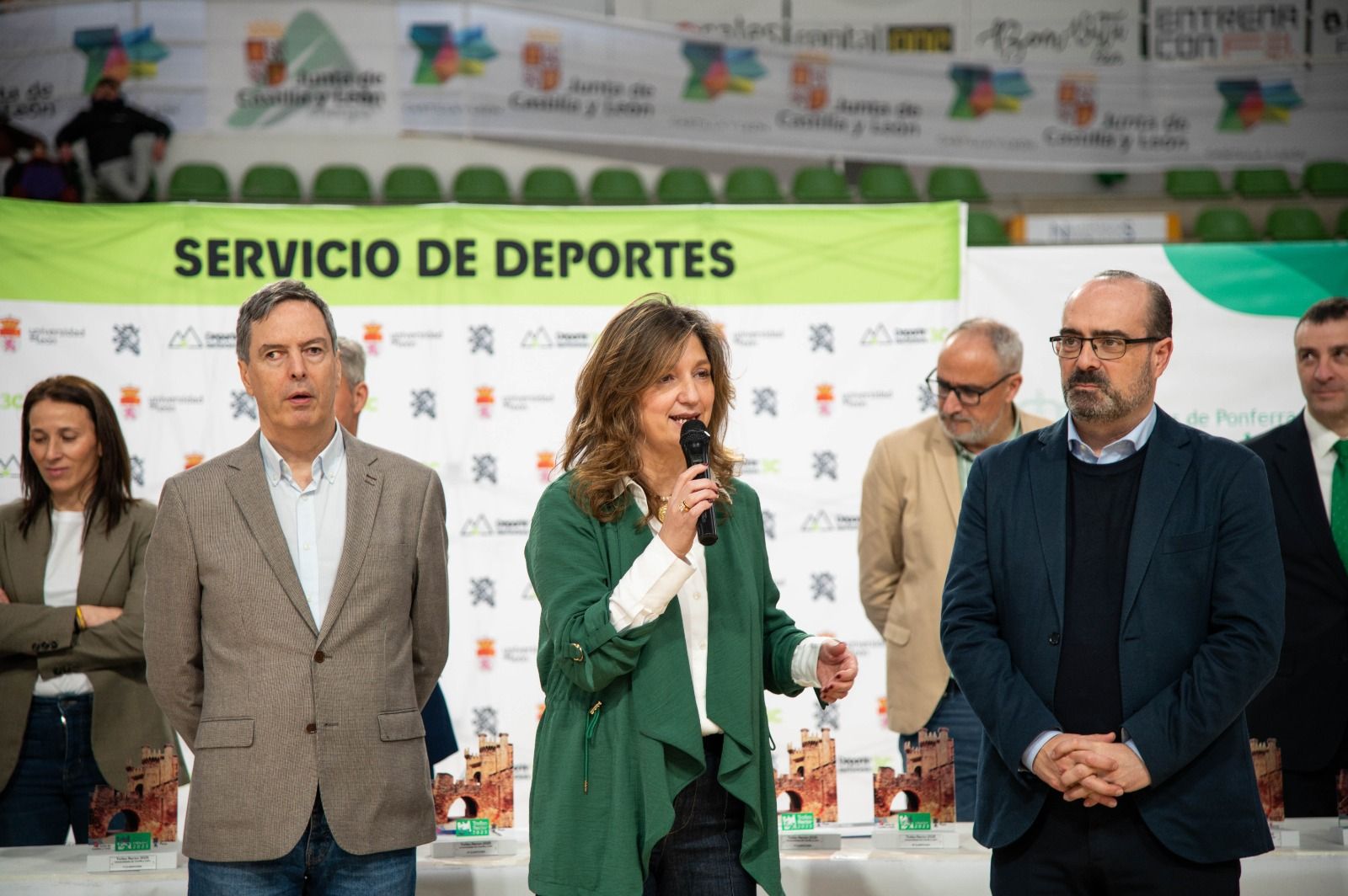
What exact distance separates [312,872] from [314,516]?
60cm

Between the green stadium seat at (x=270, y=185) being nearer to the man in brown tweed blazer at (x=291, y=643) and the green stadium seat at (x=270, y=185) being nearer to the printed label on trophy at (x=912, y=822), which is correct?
the man in brown tweed blazer at (x=291, y=643)

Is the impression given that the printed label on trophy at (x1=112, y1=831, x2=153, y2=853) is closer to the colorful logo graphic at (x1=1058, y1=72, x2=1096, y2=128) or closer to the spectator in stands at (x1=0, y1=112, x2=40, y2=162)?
the spectator in stands at (x1=0, y1=112, x2=40, y2=162)

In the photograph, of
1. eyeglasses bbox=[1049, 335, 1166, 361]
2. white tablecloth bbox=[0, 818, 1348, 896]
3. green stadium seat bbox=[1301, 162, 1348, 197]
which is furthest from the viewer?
green stadium seat bbox=[1301, 162, 1348, 197]

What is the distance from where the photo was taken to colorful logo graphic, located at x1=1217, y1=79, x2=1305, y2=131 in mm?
7316

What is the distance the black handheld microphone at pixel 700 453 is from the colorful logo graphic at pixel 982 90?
5602 millimetres

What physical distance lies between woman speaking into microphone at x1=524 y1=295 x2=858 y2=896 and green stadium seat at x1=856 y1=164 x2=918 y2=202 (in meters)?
5.61

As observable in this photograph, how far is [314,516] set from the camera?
2236mm

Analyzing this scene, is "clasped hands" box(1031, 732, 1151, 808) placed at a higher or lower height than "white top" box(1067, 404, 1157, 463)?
lower

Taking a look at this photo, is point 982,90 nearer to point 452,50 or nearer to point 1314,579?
point 452,50

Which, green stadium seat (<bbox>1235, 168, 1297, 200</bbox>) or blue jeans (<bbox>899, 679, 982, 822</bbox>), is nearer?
blue jeans (<bbox>899, 679, 982, 822</bbox>)

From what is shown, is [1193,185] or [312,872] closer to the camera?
[312,872]

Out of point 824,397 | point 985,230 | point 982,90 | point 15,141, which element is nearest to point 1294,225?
point 985,230

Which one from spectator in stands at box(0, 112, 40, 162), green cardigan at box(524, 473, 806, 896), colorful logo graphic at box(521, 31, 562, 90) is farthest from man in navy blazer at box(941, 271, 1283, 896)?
spectator in stands at box(0, 112, 40, 162)

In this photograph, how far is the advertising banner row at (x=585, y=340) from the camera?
522cm
